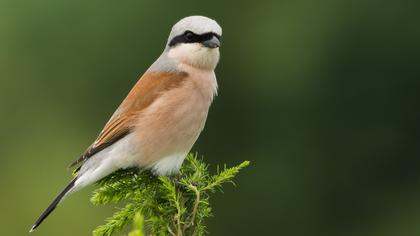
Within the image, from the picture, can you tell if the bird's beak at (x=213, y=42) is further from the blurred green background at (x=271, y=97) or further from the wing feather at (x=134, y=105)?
the blurred green background at (x=271, y=97)

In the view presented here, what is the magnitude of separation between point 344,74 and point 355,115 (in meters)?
0.64

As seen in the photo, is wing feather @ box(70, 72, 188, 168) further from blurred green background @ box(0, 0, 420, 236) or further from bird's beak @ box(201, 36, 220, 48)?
blurred green background @ box(0, 0, 420, 236)

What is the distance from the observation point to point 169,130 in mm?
4254

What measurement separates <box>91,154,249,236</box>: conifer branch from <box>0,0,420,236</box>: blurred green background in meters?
7.71

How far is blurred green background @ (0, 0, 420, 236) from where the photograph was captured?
11.9 m

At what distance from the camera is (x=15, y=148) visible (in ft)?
39.8

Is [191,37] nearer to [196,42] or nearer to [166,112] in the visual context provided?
[196,42]

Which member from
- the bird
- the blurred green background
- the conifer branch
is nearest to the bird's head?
the bird

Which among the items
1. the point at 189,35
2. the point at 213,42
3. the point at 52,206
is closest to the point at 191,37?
the point at 189,35

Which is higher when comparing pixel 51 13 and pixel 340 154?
pixel 51 13

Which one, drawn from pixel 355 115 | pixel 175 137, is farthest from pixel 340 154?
pixel 175 137

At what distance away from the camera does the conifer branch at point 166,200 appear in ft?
10.6

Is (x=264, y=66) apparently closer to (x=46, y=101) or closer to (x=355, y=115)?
(x=355, y=115)

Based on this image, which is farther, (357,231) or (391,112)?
(391,112)
